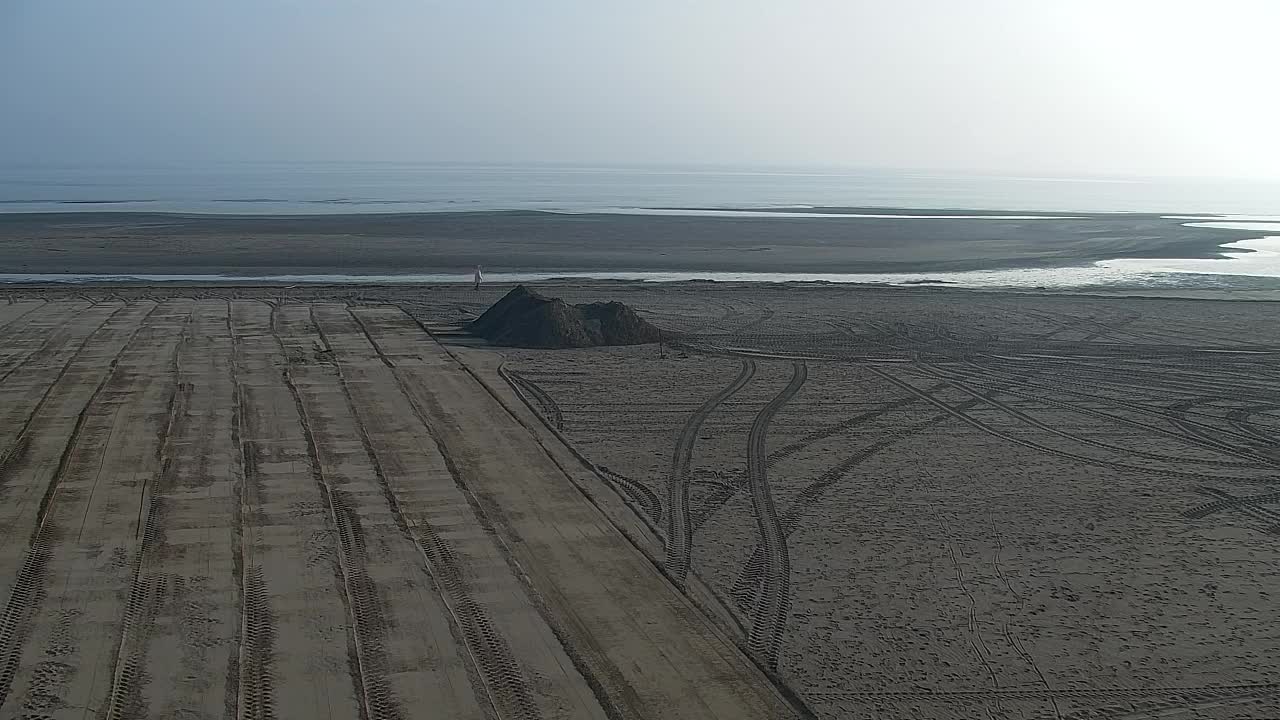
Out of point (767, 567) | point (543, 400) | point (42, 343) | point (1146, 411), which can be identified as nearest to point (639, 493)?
point (767, 567)

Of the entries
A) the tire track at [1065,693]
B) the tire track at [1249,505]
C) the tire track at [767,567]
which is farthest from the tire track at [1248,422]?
the tire track at [1065,693]

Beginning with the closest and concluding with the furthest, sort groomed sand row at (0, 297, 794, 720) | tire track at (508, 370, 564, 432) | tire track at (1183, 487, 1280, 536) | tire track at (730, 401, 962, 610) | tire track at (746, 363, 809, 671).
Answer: groomed sand row at (0, 297, 794, 720)
tire track at (746, 363, 809, 671)
tire track at (730, 401, 962, 610)
tire track at (1183, 487, 1280, 536)
tire track at (508, 370, 564, 432)

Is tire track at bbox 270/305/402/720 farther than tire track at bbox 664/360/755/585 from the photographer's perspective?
No

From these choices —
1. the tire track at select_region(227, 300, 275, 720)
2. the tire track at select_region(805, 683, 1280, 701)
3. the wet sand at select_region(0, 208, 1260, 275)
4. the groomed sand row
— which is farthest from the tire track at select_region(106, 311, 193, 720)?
the wet sand at select_region(0, 208, 1260, 275)

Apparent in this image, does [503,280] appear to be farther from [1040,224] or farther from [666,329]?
[1040,224]

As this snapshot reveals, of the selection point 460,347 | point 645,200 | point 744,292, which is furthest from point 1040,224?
point 460,347

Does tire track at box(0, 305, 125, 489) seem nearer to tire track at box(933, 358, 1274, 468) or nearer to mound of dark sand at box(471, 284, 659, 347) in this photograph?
mound of dark sand at box(471, 284, 659, 347)
